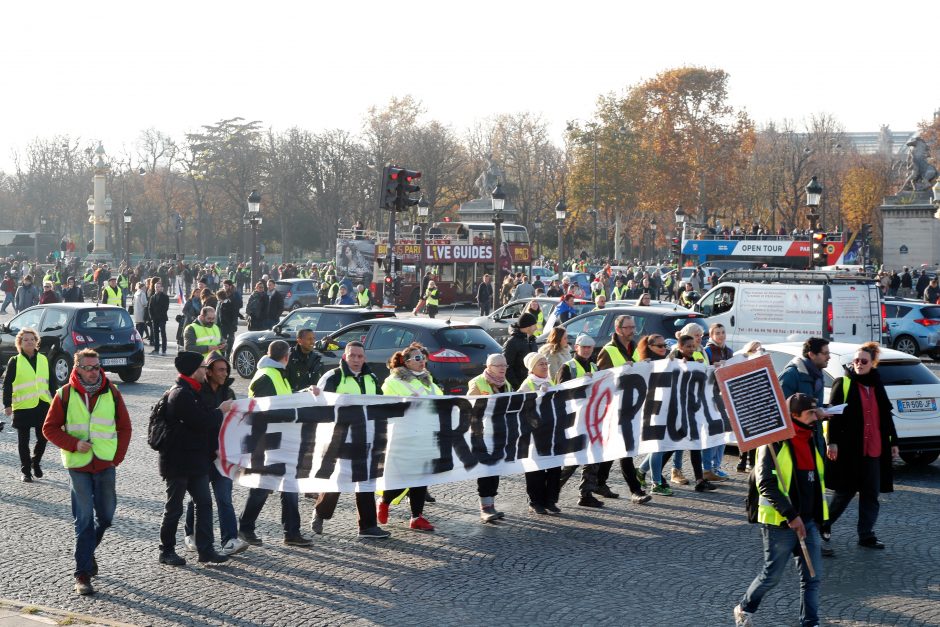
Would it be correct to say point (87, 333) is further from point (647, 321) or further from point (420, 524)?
point (420, 524)

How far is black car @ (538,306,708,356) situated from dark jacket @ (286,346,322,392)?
715 centimetres

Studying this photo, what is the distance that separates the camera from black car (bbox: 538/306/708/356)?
17.4m

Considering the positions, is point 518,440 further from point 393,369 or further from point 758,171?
point 758,171

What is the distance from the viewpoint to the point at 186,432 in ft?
27.4

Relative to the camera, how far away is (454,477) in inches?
376

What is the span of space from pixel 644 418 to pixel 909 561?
9.42 feet

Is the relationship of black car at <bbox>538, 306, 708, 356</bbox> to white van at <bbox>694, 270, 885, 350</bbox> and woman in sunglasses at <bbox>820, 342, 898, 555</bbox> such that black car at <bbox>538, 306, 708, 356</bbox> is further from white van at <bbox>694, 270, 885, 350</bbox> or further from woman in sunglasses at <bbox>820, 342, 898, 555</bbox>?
woman in sunglasses at <bbox>820, 342, 898, 555</bbox>

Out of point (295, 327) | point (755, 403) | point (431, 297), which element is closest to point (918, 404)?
point (755, 403)

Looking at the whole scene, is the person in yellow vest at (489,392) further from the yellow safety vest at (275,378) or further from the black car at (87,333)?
the black car at (87,333)

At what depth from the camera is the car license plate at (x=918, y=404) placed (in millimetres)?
11953

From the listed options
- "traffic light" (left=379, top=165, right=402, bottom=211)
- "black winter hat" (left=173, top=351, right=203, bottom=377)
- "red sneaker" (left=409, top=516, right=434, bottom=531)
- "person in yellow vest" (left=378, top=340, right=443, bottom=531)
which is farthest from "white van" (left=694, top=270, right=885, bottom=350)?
"black winter hat" (left=173, top=351, right=203, bottom=377)

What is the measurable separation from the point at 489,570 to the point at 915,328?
19402 mm

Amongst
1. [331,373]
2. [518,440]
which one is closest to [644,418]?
[518,440]

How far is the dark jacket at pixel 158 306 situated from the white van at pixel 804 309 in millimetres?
12111
